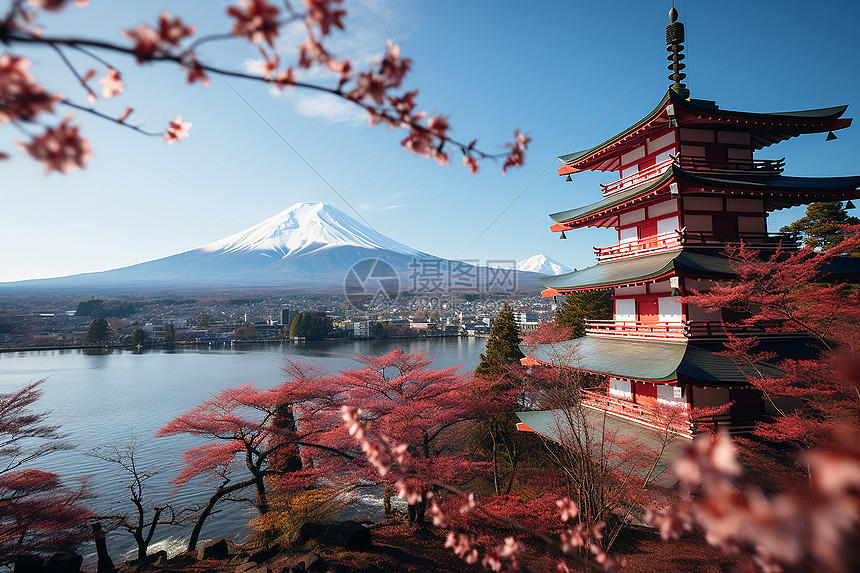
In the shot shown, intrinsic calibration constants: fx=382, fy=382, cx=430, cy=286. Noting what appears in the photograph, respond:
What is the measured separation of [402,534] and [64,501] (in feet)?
22.4

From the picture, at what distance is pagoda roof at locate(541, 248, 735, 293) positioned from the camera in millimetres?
7164

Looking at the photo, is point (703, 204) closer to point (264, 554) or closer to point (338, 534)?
point (338, 534)

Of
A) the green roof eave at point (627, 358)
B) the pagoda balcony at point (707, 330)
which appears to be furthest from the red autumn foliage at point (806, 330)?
the green roof eave at point (627, 358)

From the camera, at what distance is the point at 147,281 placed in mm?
128875

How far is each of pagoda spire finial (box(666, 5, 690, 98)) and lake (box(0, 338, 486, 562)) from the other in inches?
536

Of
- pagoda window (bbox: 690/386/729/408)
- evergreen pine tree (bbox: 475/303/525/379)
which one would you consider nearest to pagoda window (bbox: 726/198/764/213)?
pagoda window (bbox: 690/386/729/408)

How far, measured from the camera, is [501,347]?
15.9m

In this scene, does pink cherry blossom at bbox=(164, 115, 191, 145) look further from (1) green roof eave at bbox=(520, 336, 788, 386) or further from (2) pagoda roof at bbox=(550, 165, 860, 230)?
(2) pagoda roof at bbox=(550, 165, 860, 230)

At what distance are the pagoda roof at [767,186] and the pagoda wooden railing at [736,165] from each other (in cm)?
16

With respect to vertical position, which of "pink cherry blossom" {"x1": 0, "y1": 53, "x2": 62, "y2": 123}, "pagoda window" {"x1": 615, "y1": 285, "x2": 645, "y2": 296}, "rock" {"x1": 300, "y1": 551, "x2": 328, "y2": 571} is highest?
"pink cherry blossom" {"x1": 0, "y1": 53, "x2": 62, "y2": 123}

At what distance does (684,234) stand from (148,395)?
28.7 metres

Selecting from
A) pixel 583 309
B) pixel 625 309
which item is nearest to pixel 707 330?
pixel 625 309

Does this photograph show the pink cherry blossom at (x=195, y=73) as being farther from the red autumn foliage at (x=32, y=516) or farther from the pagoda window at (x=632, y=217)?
the pagoda window at (x=632, y=217)

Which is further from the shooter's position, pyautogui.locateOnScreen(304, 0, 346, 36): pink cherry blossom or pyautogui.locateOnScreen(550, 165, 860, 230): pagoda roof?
pyautogui.locateOnScreen(550, 165, 860, 230): pagoda roof
